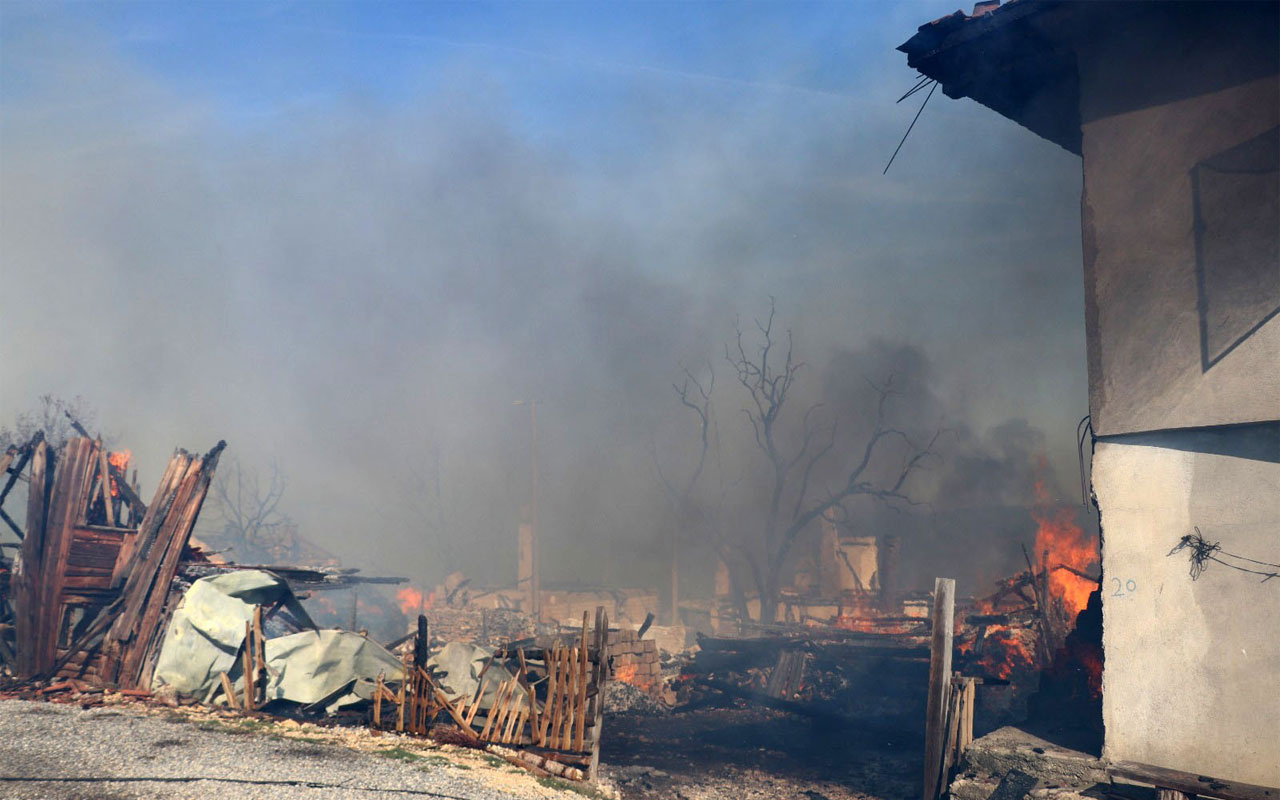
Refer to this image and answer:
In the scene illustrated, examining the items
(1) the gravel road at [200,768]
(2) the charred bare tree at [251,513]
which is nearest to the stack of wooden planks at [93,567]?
(1) the gravel road at [200,768]

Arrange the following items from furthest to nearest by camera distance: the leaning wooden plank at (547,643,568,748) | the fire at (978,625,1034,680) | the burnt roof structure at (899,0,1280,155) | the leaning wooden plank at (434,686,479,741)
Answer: the fire at (978,625,1034,680), the leaning wooden plank at (434,686,479,741), the leaning wooden plank at (547,643,568,748), the burnt roof structure at (899,0,1280,155)

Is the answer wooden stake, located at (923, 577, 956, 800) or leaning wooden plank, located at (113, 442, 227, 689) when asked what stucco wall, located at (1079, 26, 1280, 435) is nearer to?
wooden stake, located at (923, 577, 956, 800)

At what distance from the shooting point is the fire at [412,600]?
33.5 m

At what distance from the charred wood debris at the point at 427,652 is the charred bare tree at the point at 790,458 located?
1249cm

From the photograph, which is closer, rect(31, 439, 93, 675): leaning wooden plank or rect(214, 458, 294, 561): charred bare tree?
rect(31, 439, 93, 675): leaning wooden plank

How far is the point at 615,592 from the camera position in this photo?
1421 inches

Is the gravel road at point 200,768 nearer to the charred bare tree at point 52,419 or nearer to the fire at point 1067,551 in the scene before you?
the fire at point 1067,551

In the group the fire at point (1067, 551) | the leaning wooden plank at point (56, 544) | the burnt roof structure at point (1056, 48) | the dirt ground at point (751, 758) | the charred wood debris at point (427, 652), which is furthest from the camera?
the fire at point (1067, 551)

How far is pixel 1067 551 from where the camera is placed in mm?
23469

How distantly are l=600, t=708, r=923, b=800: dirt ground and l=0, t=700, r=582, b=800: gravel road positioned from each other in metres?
2.30

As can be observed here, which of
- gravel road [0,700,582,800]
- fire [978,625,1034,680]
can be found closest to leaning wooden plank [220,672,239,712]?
gravel road [0,700,582,800]

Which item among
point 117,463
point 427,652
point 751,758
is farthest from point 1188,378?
point 117,463

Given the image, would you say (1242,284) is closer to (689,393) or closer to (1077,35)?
(1077,35)

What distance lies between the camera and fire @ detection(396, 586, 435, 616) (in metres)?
33.5
